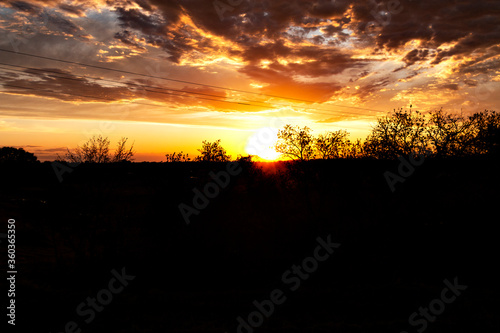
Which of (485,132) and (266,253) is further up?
(485,132)

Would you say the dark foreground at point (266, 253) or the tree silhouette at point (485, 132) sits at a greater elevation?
the tree silhouette at point (485, 132)

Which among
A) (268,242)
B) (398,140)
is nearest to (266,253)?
(268,242)

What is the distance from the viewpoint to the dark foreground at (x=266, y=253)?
10211 mm

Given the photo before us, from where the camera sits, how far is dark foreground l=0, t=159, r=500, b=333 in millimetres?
10211

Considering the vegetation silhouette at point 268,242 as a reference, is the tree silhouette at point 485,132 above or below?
above

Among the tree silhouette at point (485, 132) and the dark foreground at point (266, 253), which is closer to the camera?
the dark foreground at point (266, 253)

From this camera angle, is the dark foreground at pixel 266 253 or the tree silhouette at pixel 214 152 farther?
the tree silhouette at pixel 214 152

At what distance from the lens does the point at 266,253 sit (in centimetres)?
1923

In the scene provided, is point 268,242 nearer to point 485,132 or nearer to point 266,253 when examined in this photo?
point 266,253

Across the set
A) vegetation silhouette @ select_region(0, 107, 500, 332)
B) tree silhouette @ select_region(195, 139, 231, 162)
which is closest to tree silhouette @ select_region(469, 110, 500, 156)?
vegetation silhouette @ select_region(0, 107, 500, 332)

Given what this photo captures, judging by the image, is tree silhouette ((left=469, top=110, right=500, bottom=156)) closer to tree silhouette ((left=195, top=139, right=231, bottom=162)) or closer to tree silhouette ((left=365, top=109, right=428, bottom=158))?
tree silhouette ((left=365, top=109, right=428, bottom=158))

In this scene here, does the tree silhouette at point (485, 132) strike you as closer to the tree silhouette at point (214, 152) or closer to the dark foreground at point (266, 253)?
the dark foreground at point (266, 253)

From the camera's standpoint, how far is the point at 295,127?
26766mm

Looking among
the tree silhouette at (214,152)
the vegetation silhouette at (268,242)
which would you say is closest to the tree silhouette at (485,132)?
the vegetation silhouette at (268,242)
